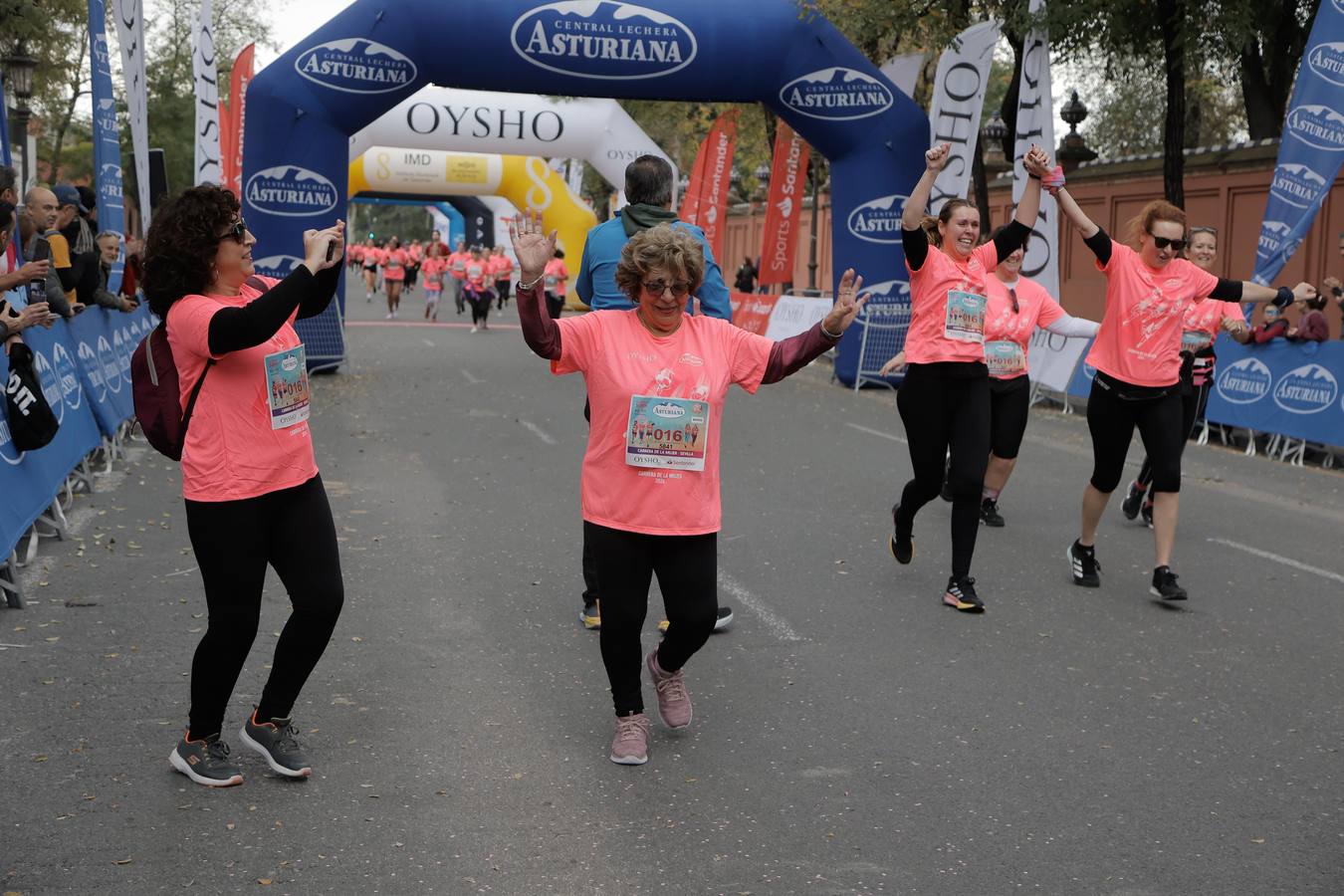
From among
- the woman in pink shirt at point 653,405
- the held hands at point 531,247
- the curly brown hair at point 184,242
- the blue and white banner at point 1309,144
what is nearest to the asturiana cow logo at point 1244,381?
the blue and white banner at point 1309,144

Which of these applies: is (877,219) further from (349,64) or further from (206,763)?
(206,763)

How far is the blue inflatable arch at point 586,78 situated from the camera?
56.3 ft

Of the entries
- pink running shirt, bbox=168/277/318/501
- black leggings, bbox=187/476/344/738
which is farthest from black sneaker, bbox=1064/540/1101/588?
pink running shirt, bbox=168/277/318/501

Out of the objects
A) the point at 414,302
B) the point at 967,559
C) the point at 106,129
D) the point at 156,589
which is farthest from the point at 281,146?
the point at 414,302

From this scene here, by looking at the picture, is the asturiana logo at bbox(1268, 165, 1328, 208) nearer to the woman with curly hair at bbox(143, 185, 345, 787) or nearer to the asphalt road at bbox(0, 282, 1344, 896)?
the asphalt road at bbox(0, 282, 1344, 896)

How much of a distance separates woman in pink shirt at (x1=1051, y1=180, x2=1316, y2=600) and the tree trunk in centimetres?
1008

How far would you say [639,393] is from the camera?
15.0ft

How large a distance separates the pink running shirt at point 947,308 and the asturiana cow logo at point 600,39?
1125cm

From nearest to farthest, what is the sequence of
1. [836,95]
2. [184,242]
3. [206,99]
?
[184,242] < [836,95] < [206,99]

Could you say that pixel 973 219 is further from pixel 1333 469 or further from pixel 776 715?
pixel 1333 469

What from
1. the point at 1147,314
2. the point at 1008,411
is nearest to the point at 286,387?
the point at 1147,314

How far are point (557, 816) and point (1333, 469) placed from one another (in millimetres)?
10511

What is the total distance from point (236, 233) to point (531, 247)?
0.84 metres

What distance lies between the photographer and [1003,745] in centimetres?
499
